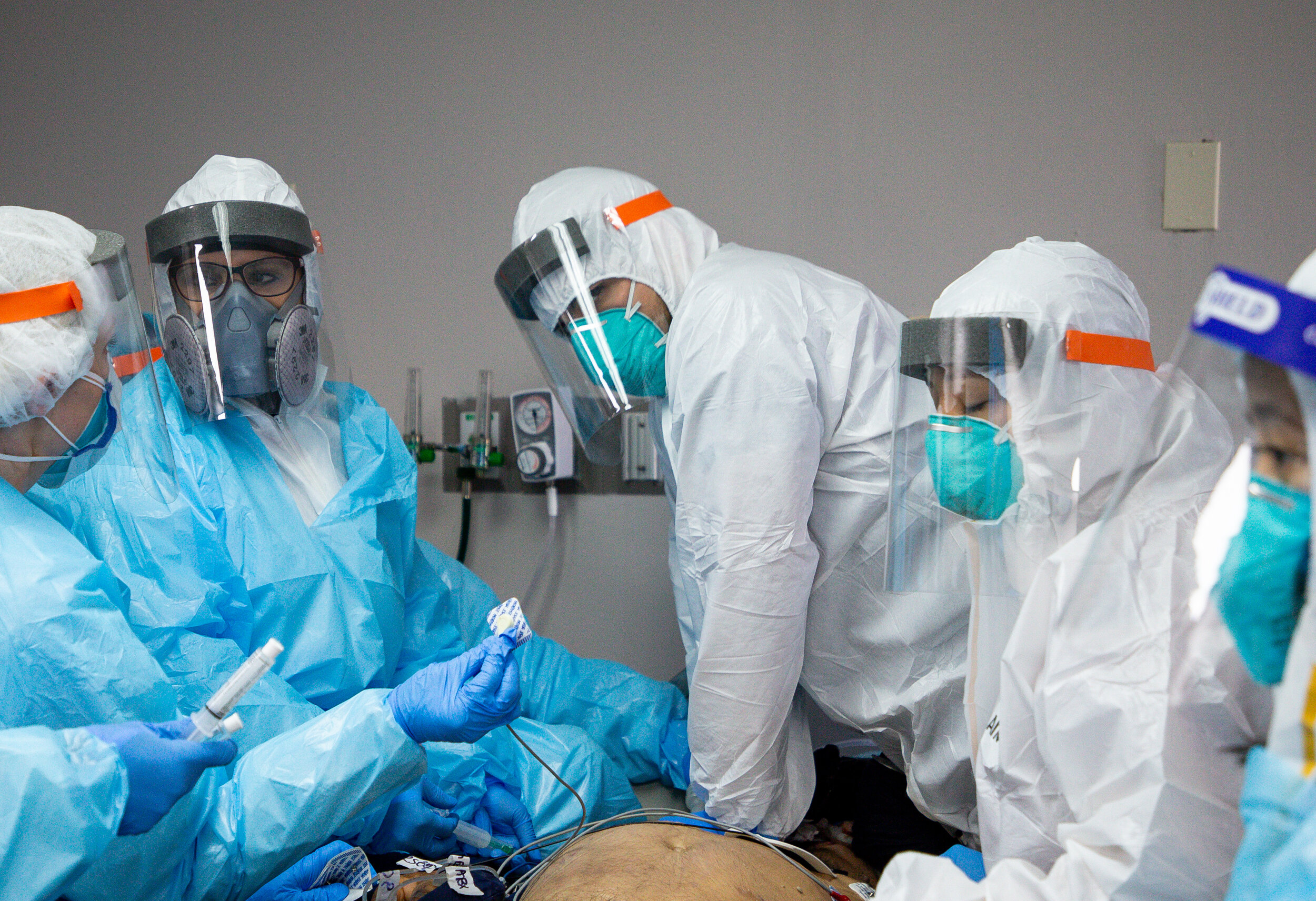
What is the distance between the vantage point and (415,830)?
4.62 ft

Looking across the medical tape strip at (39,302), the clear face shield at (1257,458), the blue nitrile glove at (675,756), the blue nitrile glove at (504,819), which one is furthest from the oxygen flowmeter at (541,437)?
the clear face shield at (1257,458)

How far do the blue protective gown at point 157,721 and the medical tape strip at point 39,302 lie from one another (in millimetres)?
212

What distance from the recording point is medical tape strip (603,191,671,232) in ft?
5.29

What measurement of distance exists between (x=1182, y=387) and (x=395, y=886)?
1.10 m

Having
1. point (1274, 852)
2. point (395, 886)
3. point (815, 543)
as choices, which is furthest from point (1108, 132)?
point (395, 886)

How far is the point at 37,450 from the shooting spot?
108 centimetres

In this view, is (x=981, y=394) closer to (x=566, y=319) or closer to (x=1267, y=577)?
(x=1267, y=577)

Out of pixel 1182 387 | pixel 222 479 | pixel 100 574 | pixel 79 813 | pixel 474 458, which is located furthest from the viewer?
pixel 474 458

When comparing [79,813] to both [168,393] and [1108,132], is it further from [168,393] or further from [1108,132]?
[1108,132]

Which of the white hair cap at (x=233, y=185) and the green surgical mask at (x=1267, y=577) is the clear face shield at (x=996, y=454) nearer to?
the green surgical mask at (x=1267, y=577)

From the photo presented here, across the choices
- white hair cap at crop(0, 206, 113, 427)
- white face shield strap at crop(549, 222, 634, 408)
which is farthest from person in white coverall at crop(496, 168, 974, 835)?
white hair cap at crop(0, 206, 113, 427)

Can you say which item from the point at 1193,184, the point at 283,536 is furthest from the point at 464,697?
the point at 1193,184

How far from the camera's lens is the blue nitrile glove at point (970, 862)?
105cm

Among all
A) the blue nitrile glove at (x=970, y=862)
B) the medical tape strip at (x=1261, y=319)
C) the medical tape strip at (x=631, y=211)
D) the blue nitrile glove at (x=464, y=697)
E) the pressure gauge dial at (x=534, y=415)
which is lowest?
the blue nitrile glove at (x=970, y=862)
